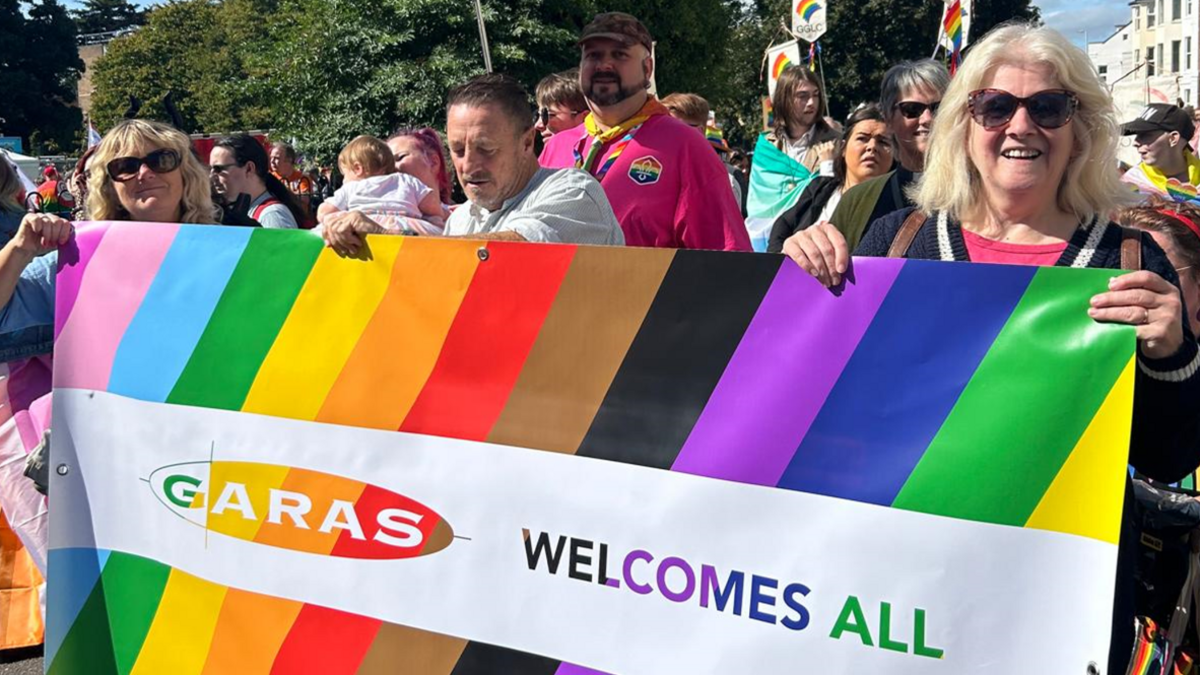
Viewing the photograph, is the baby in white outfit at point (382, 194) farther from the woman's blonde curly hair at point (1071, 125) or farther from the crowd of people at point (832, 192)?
the woman's blonde curly hair at point (1071, 125)

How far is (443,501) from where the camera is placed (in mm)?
2506

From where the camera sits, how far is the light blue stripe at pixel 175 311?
9.46ft

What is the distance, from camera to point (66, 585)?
304 centimetres

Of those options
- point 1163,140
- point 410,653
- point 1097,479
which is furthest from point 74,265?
point 1163,140

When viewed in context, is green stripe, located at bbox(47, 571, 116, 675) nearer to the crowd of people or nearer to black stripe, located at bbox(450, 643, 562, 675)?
the crowd of people

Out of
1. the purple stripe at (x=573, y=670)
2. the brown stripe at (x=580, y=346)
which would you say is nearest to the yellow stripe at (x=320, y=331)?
the brown stripe at (x=580, y=346)

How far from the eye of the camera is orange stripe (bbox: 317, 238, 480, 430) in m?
2.54

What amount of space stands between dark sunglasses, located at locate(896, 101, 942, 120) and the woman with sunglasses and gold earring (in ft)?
8.74

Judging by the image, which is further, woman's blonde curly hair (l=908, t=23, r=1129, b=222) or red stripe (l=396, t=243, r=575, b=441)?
red stripe (l=396, t=243, r=575, b=441)

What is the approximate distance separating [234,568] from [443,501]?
706mm

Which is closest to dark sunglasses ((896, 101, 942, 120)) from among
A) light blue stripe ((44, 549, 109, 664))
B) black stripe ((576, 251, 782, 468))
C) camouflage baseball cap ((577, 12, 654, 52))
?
camouflage baseball cap ((577, 12, 654, 52))

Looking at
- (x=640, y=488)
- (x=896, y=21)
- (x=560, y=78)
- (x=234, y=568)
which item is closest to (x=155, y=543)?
(x=234, y=568)

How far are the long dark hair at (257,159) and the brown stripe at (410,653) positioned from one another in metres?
3.50

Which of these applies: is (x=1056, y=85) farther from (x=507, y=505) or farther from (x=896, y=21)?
(x=896, y=21)
